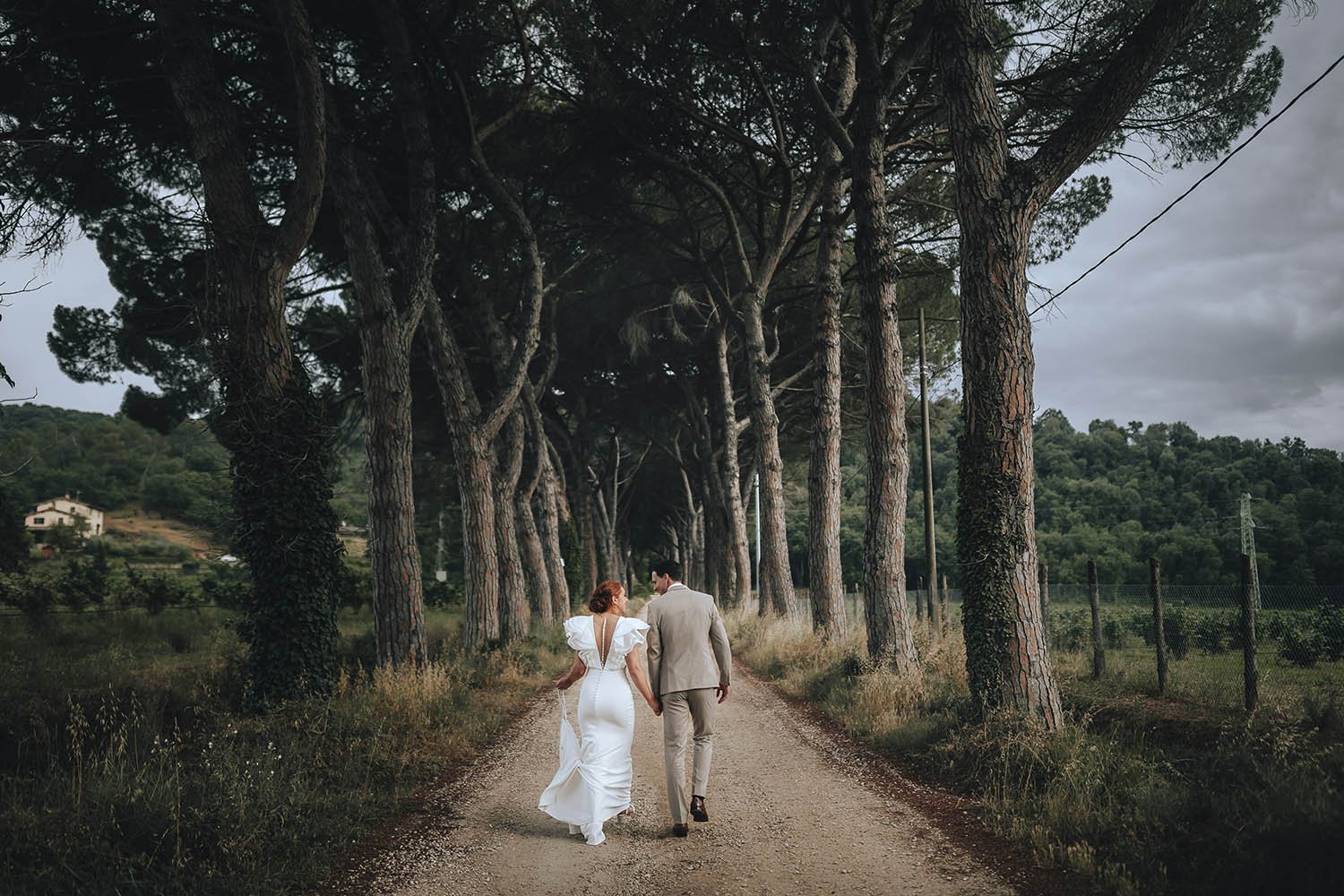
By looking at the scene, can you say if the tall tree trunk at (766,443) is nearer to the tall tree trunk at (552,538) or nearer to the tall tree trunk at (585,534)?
the tall tree trunk at (552,538)

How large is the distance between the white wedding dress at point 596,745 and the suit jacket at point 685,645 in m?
0.17

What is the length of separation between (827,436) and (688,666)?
9364mm

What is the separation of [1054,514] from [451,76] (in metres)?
39.3

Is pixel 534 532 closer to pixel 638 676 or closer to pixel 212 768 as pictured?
pixel 212 768

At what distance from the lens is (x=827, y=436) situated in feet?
50.3

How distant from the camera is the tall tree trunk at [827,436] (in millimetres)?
15164

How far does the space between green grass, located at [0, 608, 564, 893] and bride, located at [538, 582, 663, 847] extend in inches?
56.0

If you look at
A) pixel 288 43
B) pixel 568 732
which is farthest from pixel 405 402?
pixel 568 732

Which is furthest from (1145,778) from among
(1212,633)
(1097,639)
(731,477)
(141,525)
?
(141,525)

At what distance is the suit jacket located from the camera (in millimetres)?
6496

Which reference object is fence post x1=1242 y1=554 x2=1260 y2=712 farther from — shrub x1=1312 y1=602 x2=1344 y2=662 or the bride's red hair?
shrub x1=1312 y1=602 x2=1344 y2=662

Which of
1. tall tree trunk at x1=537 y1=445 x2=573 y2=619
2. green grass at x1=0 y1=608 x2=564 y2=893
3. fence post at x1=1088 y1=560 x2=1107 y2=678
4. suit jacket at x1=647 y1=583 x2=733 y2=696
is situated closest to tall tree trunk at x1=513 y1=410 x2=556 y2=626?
tall tree trunk at x1=537 y1=445 x2=573 y2=619

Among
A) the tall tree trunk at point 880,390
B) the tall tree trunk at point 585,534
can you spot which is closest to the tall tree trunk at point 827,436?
the tall tree trunk at point 880,390

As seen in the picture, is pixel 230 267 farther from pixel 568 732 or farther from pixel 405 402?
pixel 568 732
